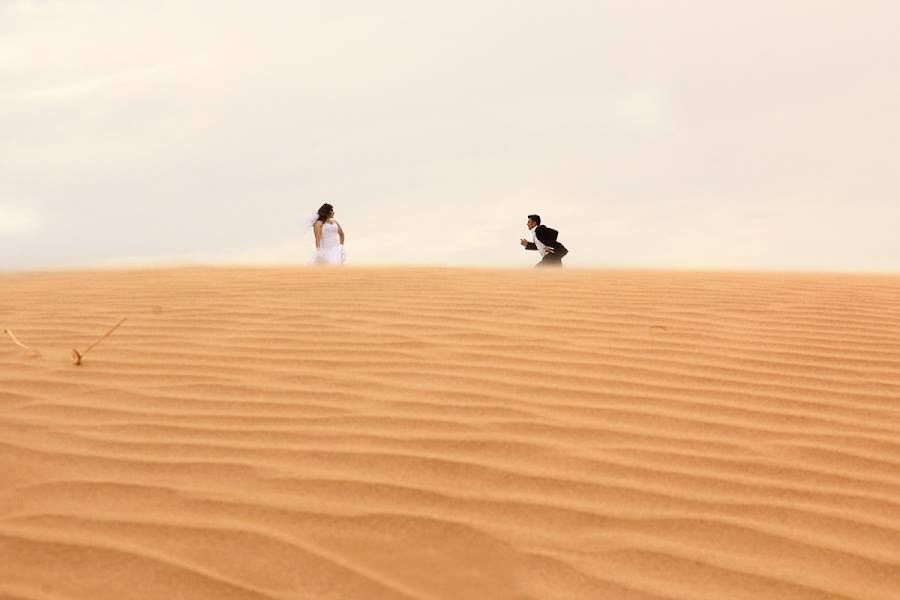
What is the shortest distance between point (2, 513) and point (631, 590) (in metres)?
1.96

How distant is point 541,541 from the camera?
3.18 meters

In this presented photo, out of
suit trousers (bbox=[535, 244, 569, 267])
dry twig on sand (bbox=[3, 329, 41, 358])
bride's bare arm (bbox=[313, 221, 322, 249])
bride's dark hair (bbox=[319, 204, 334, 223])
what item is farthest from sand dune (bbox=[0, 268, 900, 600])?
bride's dark hair (bbox=[319, 204, 334, 223])

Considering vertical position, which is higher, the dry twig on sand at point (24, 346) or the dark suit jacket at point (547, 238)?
the dark suit jacket at point (547, 238)

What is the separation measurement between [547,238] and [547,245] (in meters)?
0.10

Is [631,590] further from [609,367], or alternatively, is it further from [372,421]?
[609,367]

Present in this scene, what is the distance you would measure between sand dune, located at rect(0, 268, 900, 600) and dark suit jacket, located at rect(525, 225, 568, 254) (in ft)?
18.1

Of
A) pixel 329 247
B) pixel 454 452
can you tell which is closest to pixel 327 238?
pixel 329 247

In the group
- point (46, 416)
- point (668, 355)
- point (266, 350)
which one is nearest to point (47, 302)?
point (266, 350)

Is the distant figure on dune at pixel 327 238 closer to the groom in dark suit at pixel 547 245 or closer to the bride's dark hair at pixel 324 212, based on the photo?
the bride's dark hair at pixel 324 212

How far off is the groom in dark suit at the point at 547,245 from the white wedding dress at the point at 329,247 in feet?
7.00

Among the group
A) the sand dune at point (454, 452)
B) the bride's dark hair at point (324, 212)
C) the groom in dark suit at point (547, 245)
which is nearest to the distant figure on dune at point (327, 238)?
the bride's dark hair at point (324, 212)

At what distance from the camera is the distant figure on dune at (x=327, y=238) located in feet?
41.1

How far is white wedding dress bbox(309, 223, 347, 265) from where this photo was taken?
12.5 m

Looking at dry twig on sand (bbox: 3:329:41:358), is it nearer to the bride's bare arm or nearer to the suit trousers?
the bride's bare arm
